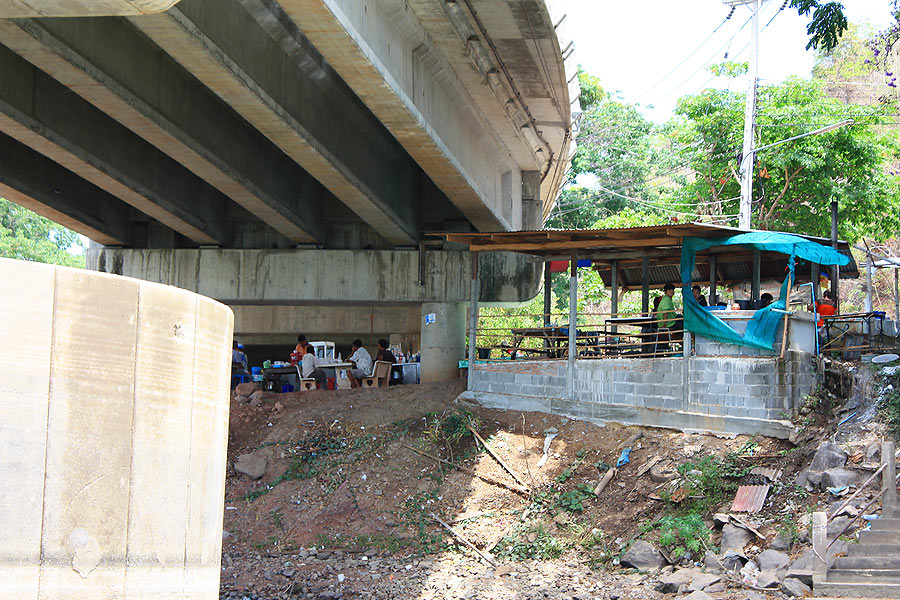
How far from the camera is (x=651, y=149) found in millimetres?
48062

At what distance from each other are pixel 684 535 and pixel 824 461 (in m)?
2.33

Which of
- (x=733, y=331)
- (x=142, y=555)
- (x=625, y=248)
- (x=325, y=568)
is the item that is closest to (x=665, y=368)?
(x=733, y=331)

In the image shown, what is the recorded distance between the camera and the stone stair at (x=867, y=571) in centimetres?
1143

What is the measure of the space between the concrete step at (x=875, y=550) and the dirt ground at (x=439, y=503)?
129 cm

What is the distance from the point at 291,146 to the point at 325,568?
6663 millimetres

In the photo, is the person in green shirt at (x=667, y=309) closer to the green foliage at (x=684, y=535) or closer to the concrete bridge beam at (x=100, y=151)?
the green foliage at (x=684, y=535)

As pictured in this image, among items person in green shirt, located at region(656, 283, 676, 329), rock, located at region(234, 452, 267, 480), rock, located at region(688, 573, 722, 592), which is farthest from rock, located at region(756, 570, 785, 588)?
rock, located at region(234, 452, 267, 480)

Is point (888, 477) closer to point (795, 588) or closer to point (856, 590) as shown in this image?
point (856, 590)

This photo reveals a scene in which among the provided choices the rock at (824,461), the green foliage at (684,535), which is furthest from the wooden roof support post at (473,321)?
the rock at (824,461)

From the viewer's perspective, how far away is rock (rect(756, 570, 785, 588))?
12023 mm

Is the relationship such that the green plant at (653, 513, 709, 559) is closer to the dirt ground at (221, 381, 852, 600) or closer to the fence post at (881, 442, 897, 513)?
the dirt ground at (221, 381, 852, 600)

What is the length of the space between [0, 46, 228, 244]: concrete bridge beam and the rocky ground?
471 cm

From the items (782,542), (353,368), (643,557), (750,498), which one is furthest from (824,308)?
(353,368)

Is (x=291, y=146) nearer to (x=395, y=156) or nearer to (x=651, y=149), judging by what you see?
(x=395, y=156)
